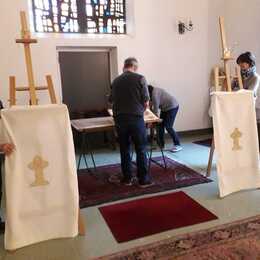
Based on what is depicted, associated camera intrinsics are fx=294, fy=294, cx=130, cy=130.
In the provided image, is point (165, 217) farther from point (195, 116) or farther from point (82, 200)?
point (195, 116)

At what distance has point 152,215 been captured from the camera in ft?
8.96

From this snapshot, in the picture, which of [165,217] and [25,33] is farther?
[165,217]

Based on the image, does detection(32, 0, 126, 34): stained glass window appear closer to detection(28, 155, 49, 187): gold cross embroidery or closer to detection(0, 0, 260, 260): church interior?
detection(0, 0, 260, 260): church interior

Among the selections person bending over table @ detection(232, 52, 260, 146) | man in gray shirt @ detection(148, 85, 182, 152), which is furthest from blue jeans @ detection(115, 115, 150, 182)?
man in gray shirt @ detection(148, 85, 182, 152)

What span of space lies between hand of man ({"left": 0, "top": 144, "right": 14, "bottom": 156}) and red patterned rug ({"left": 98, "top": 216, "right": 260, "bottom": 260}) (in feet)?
3.31

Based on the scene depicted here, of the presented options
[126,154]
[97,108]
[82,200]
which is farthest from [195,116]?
[82,200]

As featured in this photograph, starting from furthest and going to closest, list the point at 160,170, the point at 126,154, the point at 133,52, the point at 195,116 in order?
the point at 195,116 → the point at 133,52 → the point at 160,170 → the point at 126,154

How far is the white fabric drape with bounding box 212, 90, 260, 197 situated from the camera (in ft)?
9.73

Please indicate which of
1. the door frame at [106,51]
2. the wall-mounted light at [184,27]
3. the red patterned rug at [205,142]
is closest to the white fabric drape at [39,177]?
the door frame at [106,51]

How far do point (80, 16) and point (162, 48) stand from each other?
64.3 inches

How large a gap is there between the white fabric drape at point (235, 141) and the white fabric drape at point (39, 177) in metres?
1.51

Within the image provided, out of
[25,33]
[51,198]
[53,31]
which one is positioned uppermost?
[53,31]

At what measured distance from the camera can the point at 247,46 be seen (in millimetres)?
5641

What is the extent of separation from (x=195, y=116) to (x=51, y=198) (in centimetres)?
445
